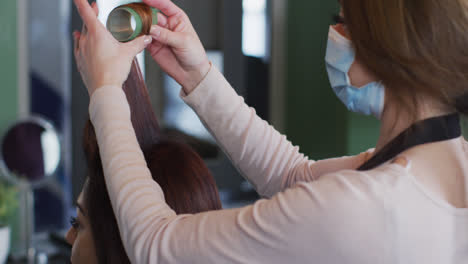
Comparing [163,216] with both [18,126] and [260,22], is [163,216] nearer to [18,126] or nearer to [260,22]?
[18,126]

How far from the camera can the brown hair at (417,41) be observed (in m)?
0.62

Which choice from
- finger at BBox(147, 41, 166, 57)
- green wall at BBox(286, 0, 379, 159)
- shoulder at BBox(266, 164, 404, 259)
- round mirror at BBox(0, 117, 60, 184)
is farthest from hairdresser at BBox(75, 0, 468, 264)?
green wall at BBox(286, 0, 379, 159)

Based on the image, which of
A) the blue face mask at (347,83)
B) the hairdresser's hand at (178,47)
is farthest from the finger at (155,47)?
the blue face mask at (347,83)

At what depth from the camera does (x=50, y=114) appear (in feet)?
6.72

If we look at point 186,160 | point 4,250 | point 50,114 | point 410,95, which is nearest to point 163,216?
point 186,160

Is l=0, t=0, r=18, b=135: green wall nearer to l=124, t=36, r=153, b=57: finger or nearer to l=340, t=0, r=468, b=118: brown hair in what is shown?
l=124, t=36, r=153, b=57: finger

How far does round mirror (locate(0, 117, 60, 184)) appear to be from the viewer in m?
1.78

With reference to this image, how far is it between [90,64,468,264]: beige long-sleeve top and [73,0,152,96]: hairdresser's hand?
2 centimetres

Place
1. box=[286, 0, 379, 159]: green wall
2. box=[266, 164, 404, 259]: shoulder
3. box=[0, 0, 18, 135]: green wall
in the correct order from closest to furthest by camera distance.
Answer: box=[266, 164, 404, 259]: shoulder → box=[0, 0, 18, 135]: green wall → box=[286, 0, 379, 159]: green wall

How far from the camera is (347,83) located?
72cm

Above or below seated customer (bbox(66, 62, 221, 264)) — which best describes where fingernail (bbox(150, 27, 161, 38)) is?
above

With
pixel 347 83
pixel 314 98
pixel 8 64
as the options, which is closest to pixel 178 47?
pixel 347 83

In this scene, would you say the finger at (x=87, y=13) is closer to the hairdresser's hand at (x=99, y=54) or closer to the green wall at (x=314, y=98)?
the hairdresser's hand at (x=99, y=54)

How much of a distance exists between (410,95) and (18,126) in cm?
152
